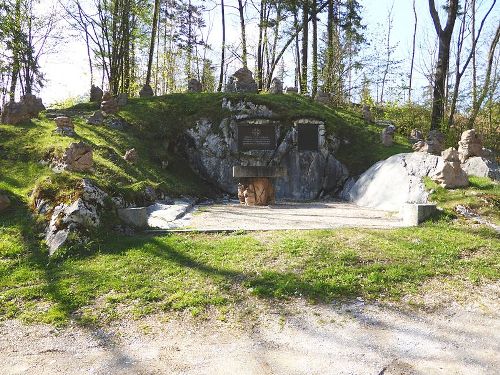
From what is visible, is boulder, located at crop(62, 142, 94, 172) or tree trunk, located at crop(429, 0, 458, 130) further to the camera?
tree trunk, located at crop(429, 0, 458, 130)

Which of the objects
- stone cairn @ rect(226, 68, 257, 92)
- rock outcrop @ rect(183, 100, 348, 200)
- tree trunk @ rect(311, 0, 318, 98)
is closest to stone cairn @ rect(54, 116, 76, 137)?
rock outcrop @ rect(183, 100, 348, 200)

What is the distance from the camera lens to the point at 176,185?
47.6 ft

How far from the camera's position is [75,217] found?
701cm

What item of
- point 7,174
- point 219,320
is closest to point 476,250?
point 219,320

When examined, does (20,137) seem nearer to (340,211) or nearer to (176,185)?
(176,185)

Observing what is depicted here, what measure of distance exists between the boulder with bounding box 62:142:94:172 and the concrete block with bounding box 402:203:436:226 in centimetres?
840

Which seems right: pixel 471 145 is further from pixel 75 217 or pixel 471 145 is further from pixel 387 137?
pixel 75 217

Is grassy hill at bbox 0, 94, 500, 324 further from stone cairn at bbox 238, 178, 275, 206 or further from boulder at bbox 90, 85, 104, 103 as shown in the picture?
boulder at bbox 90, 85, 104, 103

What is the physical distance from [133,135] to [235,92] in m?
6.11

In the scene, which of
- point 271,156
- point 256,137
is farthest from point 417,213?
point 256,137

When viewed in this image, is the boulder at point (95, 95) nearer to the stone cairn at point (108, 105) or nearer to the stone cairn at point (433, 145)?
the stone cairn at point (108, 105)

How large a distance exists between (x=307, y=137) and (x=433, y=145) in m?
5.36

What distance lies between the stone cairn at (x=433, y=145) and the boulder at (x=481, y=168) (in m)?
2.26

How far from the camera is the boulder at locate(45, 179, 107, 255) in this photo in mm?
6781
